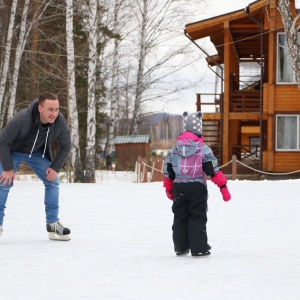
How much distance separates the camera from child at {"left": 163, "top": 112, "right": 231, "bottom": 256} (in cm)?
709

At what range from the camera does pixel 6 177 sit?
780 centimetres

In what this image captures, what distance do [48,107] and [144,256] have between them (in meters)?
1.71

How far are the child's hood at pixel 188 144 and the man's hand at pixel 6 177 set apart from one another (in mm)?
1733

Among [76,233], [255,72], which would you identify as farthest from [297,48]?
[255,72]

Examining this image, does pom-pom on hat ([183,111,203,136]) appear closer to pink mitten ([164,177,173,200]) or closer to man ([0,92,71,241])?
pink mitten ([164,177,173,200])

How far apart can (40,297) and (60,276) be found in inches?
33.9

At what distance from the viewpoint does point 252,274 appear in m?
6.11

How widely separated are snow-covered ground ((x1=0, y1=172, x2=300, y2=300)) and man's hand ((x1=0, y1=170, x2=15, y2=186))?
628 mm

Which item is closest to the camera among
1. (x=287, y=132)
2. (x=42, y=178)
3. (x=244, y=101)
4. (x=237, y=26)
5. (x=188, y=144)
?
(x=188, y=144)

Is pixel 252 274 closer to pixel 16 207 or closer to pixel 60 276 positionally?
pixel 60 276

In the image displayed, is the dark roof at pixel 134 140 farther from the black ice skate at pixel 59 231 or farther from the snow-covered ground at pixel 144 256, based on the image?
the black ice skate at pixel 59 231

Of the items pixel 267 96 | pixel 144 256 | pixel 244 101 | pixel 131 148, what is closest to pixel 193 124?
pixel 144 256

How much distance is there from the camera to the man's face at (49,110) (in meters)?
7.58

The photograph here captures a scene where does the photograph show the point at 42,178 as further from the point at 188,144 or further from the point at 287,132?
the point at 287,132
